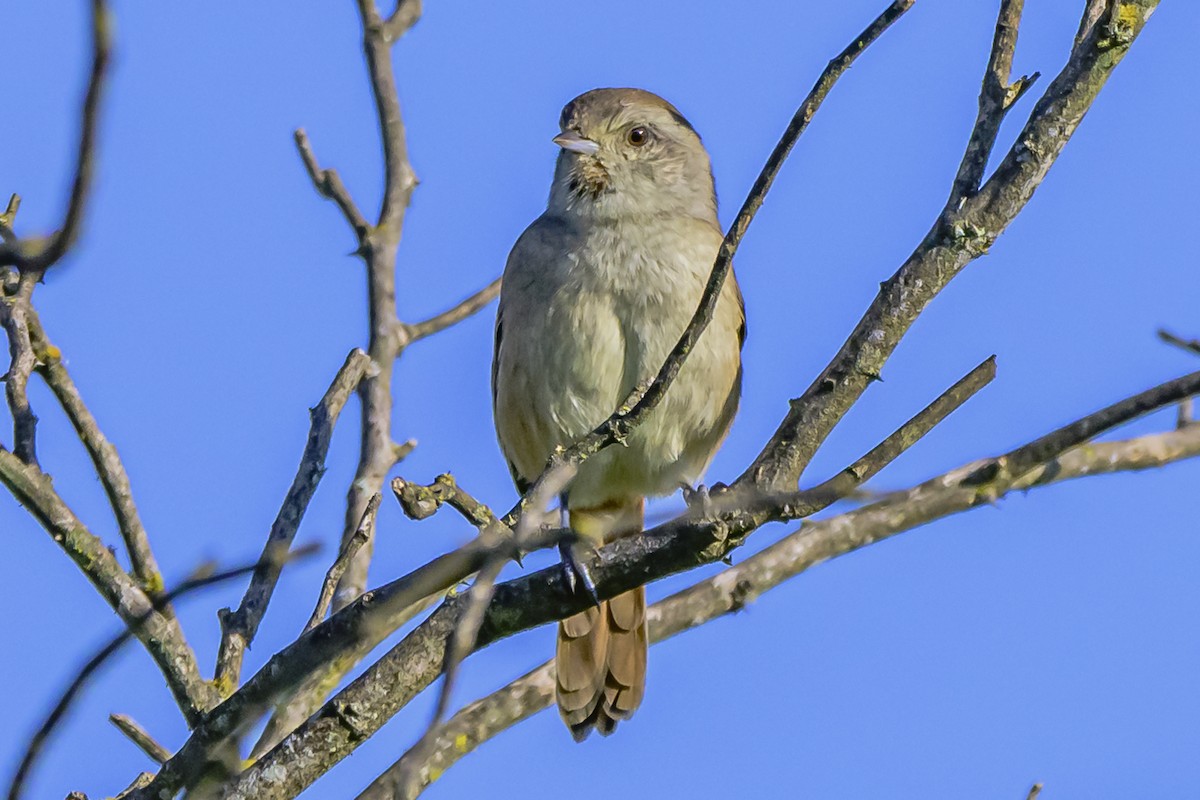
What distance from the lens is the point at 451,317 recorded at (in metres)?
5.54

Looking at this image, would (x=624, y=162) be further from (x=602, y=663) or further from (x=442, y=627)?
(x=442, y=627)

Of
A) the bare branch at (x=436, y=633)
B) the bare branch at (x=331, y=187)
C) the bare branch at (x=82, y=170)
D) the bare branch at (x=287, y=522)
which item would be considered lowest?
the bare branch at (x=82, y=170)

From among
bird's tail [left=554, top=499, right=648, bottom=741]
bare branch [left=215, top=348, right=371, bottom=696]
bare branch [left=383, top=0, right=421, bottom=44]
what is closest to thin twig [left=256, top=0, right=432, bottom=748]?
bare branch [left=383, top=0, right=421, bottom=44]

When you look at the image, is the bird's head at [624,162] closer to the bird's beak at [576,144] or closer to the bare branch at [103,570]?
the bird's beak at [576,144]

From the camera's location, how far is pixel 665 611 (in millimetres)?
5402

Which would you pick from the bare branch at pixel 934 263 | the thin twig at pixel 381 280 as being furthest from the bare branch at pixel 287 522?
the bare branch at pixel 934 263

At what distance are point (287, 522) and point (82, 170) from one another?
2.73m

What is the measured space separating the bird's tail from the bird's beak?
146 cm

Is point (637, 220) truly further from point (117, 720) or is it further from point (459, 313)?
point (117, 720)

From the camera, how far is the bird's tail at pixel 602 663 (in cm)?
561

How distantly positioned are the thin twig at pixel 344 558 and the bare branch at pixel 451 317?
1.70 metres

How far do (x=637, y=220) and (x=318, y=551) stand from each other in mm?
3572

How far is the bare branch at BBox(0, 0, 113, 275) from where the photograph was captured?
1515 mm

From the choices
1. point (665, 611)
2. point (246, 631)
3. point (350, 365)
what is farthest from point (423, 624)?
point (665, 611)
